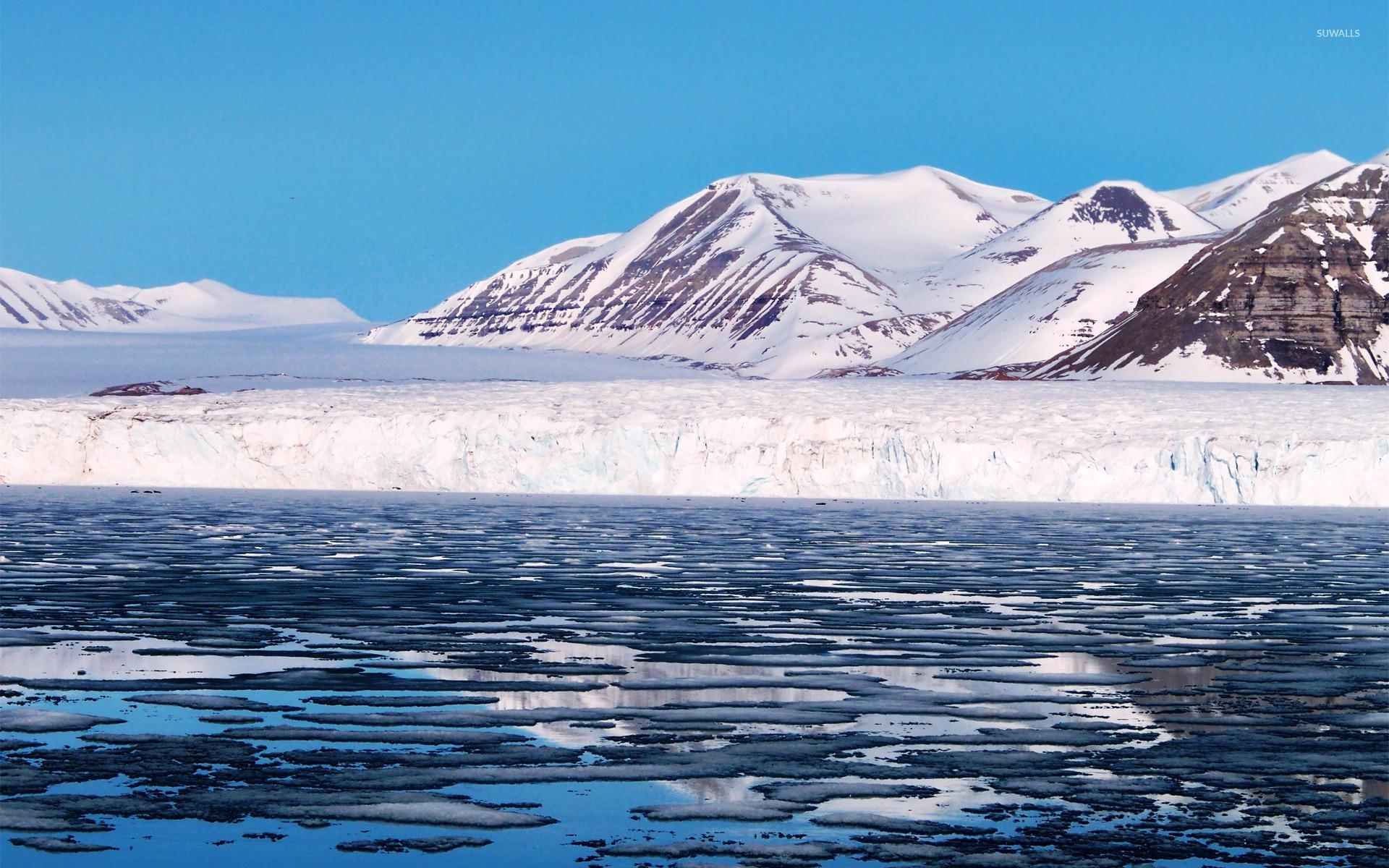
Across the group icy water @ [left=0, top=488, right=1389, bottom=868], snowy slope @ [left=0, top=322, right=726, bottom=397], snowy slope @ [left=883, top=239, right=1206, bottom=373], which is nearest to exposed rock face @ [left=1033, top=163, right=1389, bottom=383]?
snowy slope @ [left=883, top=239, right=1206, bottom=373]

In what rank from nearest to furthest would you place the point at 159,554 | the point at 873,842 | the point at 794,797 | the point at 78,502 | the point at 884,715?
the point at 873,842 < the point at 794,797 < the point at 884,715 < the point at 159,554 < the point at 78,502

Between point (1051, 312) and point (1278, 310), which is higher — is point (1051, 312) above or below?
above

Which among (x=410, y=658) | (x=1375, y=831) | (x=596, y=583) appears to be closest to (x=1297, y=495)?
(x=596, y=583)

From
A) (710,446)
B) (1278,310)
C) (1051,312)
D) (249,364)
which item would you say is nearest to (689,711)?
(710,446)

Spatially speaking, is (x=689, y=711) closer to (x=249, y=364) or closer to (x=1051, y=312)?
(x=249, y=364)

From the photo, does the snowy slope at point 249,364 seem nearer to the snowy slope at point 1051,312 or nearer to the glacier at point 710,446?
the glacier at point 710,446

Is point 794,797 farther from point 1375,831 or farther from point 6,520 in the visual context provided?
point 6,520

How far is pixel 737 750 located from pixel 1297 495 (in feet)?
93.9

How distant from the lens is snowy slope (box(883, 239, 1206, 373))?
5020 inches

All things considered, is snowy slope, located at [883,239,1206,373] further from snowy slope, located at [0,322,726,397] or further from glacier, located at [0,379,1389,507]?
glacier, located at [0,379,1389,507]

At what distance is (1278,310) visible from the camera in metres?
99.3

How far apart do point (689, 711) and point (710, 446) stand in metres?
28.2

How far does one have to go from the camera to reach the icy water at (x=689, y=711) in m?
6.59

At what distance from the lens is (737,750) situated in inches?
321
